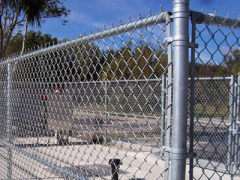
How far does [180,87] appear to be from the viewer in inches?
57.8

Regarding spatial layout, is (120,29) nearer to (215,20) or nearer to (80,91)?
(215,20)

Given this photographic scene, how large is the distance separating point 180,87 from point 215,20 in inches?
20.7

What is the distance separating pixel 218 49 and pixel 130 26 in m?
0.56

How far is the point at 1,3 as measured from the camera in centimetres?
1158

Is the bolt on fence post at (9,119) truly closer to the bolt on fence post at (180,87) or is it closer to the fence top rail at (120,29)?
the fence top rail at (120,29)

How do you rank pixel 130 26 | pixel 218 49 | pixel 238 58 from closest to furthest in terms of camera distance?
pixel 218 49 → pixel 130 26 → pixel 238 58

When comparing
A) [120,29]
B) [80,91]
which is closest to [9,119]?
[80,91]

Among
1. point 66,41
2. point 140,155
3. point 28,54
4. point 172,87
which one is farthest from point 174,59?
point 140,155

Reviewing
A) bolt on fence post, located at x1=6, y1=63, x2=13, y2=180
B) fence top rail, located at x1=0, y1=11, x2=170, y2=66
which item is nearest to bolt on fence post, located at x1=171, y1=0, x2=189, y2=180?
fence top rail, located at x1=0, y1=11, x2=170, y2=66

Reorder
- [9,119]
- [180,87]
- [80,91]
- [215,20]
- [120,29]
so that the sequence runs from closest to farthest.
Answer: [180,87], [215,20], [120,29], [80,91], [9,119]

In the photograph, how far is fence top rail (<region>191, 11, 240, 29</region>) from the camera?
5.33 ft

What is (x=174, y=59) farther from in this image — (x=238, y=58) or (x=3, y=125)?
(x=3, y=125)

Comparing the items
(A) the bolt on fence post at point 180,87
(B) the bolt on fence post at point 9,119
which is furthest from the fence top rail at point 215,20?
(B) the bolt on fence post at point 9,119

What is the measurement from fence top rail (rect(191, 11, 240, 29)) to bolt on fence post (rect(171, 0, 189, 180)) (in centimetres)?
14
